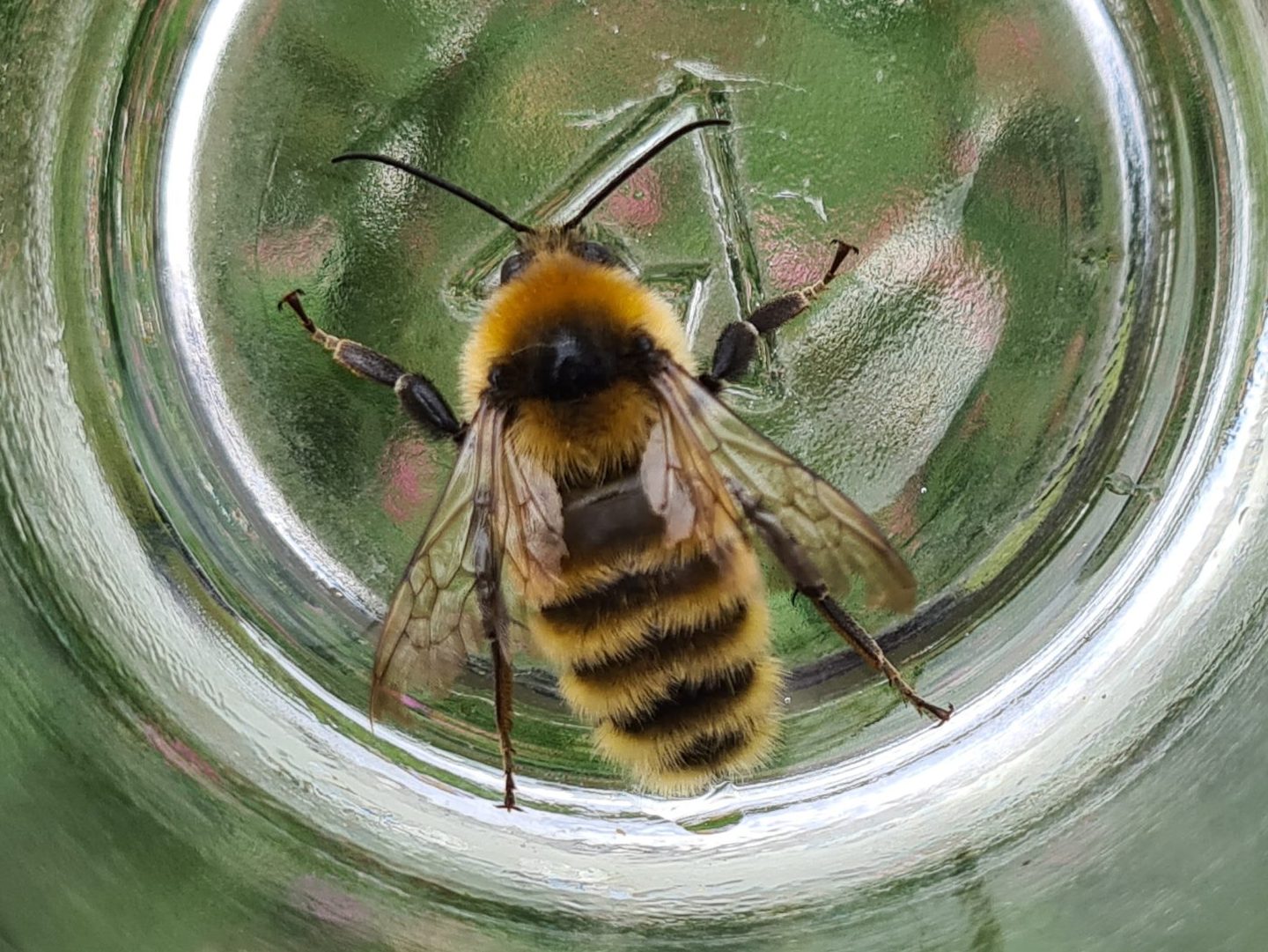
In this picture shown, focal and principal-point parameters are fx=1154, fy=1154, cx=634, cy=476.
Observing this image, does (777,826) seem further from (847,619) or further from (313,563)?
(313,563)

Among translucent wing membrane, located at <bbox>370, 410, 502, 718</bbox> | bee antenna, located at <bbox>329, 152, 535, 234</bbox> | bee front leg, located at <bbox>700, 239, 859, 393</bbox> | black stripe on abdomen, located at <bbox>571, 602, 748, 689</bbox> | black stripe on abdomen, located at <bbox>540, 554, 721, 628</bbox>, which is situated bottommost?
black stripe on abdomen, located at <bbox>571, 602, 748, 689</bbox>

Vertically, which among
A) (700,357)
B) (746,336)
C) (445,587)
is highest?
(700,357)

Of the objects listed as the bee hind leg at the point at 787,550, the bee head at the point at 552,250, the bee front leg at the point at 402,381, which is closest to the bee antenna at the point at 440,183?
the bee head at the point at 552,250

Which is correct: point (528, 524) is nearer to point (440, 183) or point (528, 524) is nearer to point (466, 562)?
point (466, 562)

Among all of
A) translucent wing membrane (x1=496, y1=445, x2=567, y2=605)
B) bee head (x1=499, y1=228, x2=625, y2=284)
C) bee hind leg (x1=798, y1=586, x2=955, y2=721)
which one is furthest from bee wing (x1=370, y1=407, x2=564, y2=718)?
bee hind leg (x1=798, y1=586, x2=955, y2=721)

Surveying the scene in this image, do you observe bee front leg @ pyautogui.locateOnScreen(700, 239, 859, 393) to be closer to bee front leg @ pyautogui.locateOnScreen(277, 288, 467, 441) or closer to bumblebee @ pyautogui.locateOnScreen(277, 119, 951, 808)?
bumblebee @ pyautogui.locateOnScreen(277, 119, 951, 808)

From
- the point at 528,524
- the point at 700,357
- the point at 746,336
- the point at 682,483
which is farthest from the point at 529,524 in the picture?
the point at 700,357

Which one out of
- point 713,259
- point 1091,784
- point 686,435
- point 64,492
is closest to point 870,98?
point 713,259
